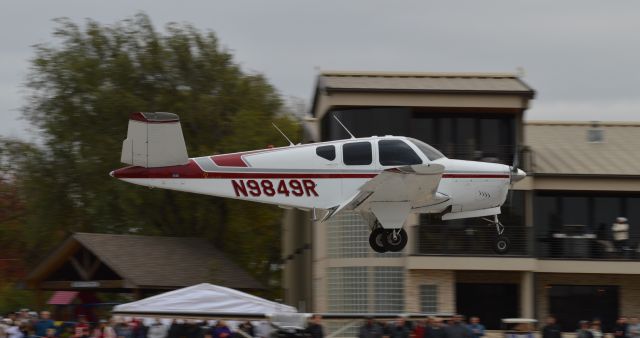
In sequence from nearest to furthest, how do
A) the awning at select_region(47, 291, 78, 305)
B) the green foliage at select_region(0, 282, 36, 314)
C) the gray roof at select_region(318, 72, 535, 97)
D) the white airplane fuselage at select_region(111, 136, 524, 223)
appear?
the white airplane fuselage at select_region(111, 136, 524, 223) < the gray roof at select_region(318, 72, 535, 97) < the awning at select_region(47, 291, 78, 305) < the green foliage at select_region(0, 282, 36, 314)

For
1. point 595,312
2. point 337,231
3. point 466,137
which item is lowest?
point 595,312

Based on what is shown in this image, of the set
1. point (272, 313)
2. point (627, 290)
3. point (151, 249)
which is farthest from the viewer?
point (151, 249)

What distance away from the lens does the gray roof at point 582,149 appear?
28938mm

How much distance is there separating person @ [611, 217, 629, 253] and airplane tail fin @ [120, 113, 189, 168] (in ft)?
40.7

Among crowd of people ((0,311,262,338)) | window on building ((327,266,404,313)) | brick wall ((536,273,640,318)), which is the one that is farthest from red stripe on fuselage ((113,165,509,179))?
brick wall ((536,273,640,318))

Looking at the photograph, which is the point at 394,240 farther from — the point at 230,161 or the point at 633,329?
the point at 633,329

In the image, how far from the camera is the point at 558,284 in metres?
28.8

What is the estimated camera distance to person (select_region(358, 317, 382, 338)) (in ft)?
68.2

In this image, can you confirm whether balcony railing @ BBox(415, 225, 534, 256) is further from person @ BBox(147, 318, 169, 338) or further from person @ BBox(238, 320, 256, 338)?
person @ BBox(147, 318, 169, 338)

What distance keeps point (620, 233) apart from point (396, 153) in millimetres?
10776

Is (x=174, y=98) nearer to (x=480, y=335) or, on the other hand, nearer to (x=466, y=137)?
(x=466, y=137)

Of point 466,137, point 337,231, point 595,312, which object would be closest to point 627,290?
point 595,312

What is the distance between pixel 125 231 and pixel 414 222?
49.2ft

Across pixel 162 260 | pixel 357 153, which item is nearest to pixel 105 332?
pixel 357 153
